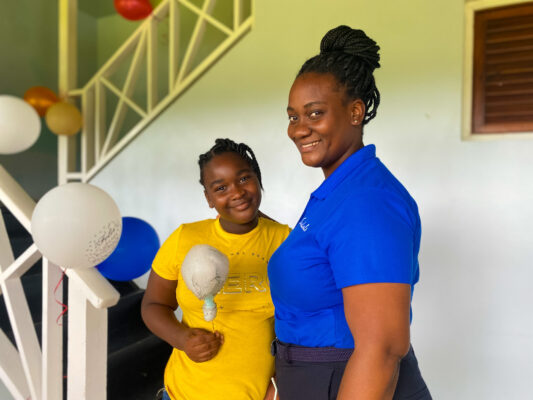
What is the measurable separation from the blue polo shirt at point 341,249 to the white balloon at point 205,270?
6.3 inches

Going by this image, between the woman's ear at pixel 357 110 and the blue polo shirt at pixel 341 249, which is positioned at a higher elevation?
the woman's ear at pixel 357 110

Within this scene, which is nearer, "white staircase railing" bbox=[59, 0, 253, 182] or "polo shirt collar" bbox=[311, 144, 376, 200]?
"polo shirt collar" bbox=[311, 144, 376, 200]

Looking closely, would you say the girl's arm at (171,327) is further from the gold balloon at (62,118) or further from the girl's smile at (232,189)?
the gold balloon at (62,118)

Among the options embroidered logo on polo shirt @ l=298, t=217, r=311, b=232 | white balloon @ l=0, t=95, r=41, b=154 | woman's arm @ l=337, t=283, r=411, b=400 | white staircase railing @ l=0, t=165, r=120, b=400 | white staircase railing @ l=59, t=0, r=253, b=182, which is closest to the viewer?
woman's arm @ l=337, t=283, r=411, b=400

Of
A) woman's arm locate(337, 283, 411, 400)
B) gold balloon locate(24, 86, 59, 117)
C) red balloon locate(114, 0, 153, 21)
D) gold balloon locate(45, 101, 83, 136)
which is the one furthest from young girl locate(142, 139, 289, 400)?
gold balloon locate(24, 86, 59, 117)

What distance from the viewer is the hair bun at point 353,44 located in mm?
782

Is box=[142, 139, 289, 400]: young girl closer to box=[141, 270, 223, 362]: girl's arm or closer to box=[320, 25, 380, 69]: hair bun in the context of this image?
box=[141, 270, 223, 362]: girl's arm

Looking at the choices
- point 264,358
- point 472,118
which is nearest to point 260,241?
point 264,358

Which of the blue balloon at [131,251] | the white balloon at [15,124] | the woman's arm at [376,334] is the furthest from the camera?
the blue balloon at [131,251]

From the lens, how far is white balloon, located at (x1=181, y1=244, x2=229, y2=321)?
0.92 m

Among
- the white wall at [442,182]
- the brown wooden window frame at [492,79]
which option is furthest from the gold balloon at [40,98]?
the brown wooden window frame at [492,79]

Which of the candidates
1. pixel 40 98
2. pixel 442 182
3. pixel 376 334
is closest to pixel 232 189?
pixel 376 334

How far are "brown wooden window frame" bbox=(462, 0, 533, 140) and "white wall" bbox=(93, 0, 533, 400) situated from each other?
0.20 feet

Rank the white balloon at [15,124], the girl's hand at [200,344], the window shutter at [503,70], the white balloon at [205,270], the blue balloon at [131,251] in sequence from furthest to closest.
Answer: the blue balloon at [131,251]
the window shutter at [503,70]
the white balloon at [15,124]
the girl's hand at [200,344]
the white balloon at [205,270]
